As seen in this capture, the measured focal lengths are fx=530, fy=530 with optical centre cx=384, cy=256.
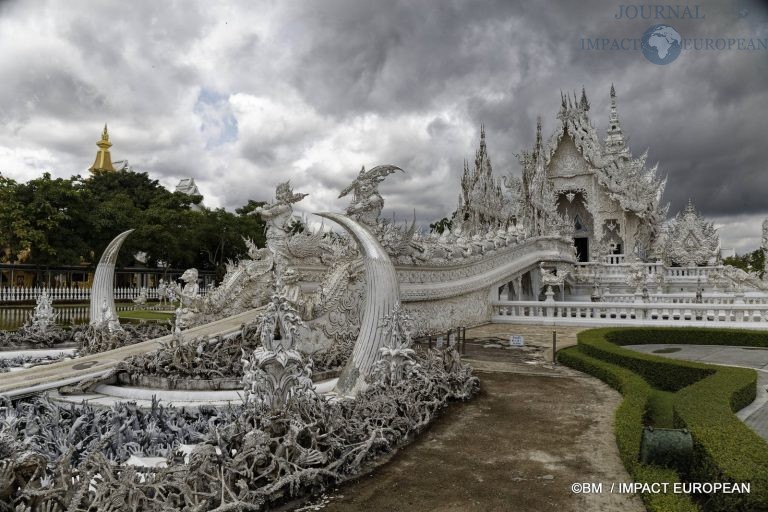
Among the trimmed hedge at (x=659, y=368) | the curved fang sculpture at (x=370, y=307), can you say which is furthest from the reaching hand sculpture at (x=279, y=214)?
the trimmed hedge at (x=659, y=368)

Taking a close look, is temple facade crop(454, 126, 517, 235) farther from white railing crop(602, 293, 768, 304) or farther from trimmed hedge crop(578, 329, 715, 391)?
trimmed hedge crop(578, 329, 715, 391)

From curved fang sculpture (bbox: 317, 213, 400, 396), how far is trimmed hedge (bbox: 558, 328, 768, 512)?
2.83m

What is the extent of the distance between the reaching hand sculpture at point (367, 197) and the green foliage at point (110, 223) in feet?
32.1

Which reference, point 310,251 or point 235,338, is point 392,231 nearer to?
point 310,251

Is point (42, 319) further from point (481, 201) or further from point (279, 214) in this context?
point (481, 201)

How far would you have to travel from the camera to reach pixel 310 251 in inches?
441

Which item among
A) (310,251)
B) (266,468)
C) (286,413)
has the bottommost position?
(266,468)

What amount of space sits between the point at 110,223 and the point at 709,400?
2575 centimetres

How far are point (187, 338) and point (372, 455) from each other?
4.96m

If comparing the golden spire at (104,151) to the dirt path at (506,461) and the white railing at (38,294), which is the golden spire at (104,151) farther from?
the dirt path at (506,461)

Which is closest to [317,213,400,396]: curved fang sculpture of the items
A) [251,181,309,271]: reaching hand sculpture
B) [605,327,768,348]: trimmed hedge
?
[251,181,309,271]: reaching hand sculpture

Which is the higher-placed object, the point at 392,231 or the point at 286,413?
the point at 392,231

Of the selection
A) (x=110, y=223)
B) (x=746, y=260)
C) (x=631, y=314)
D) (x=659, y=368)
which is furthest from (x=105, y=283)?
(x=746, y=260)

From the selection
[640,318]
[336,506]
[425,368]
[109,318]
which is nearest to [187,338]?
[109,318]
